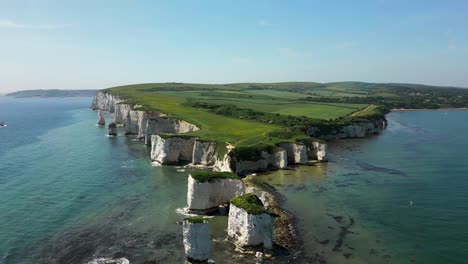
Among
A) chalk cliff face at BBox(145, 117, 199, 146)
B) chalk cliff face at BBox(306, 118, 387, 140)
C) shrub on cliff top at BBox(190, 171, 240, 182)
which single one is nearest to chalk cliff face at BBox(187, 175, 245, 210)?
shrub on cliff top at BBox(190, 171, 240, 182)

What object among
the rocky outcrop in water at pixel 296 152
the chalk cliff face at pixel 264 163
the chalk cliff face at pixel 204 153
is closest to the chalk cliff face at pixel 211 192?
the chalk cliff face at pixel 264 163

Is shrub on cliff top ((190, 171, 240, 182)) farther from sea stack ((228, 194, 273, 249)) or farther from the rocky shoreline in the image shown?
sea stack ((228, 194, 273, 249))

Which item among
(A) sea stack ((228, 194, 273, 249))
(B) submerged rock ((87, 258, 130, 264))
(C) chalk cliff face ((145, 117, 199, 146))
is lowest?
(B) submerged rock ((87, 258, 130, 264))

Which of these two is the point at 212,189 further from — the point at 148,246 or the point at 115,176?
the point at 115,176

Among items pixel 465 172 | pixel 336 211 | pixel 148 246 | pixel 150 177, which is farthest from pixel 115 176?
pixel 465 172

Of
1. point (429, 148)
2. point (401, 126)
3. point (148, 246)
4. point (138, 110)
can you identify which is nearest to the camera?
point (148, 246)

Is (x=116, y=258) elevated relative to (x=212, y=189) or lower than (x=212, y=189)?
lower

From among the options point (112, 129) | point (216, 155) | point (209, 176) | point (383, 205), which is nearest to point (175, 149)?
point (216, 155)

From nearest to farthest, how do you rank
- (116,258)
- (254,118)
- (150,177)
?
(116,258)
(150,177)
(254,118)

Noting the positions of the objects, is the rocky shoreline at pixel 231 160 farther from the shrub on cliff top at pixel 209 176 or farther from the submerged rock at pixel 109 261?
the submerged rock at pixel 109 261
